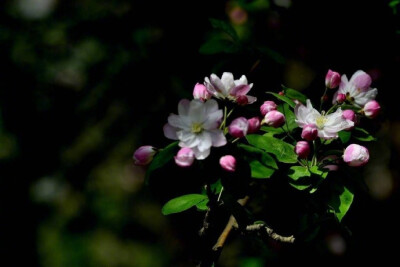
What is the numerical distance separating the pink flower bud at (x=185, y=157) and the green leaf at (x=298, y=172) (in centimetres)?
18

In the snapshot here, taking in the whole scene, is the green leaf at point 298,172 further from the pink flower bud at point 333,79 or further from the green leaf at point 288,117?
the pink flower bud at point 333,79

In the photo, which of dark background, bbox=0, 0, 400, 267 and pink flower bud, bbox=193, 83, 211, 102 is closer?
pink flower bud, bbox=193, 83, 211, 102

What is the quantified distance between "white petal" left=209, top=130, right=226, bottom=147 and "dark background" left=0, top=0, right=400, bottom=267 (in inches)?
24.5

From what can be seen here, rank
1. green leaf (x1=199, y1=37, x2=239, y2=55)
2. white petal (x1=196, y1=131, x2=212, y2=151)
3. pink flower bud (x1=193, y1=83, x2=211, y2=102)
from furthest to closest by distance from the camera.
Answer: green leaf (x1=199, y1=37, x2=239, y2=55), pink flower bud (x1=193, y1=83, x2=211, y2=102), white petal (x1=196, y1=131, x2=212, y2=151)

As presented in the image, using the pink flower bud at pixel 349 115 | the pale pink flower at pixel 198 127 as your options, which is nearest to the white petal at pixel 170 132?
the pale pink flower at pixel 198 127

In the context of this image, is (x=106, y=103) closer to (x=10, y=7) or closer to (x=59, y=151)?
(x=59, y=151)

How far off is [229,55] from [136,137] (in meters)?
0.75

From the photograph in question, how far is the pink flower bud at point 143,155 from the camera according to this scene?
2.99 feet

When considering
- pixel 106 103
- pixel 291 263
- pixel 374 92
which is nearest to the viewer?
pixel 374 92

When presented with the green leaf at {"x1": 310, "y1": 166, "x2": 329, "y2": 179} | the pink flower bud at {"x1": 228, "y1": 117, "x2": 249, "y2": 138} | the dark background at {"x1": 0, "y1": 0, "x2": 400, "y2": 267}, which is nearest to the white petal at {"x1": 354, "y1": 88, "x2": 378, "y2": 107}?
the green leaf at {"x1": 310, "y1": 166, "x2": 329, "y2": 179}

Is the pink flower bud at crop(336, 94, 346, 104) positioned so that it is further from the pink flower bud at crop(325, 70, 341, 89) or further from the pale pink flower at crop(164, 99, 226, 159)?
the pale pink flower at crop(164, 99, 226, 159)

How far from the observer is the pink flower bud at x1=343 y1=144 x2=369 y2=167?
0.92 m

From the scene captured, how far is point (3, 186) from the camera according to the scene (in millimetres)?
2410

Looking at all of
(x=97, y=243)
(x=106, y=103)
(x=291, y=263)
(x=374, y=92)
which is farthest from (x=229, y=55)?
(x=97, y=243)
